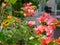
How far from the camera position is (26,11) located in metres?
2.03

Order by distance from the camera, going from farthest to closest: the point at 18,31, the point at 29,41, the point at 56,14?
the point at 56,14, the point at 18,31, the point at 29,41

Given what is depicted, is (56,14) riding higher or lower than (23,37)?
lower

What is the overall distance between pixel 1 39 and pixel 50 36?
368mm

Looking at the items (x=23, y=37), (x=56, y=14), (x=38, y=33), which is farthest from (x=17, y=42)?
(x=56, y=14)

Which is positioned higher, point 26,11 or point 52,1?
point 26,11

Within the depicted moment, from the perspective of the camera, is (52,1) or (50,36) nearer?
(50,36)

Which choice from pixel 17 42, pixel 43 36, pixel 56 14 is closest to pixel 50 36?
pixel 43 36

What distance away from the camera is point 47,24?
1.71 metres

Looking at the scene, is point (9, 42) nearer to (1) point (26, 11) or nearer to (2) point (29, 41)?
(2) point (29, 41)

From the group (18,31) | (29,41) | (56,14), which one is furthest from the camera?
(56,14)

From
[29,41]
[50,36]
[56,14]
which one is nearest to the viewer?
[50,36]

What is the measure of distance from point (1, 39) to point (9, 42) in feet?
0.19

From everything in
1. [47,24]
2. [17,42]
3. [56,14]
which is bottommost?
[56,14]

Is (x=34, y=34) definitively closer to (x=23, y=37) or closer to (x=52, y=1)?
(x=23, y=37)
